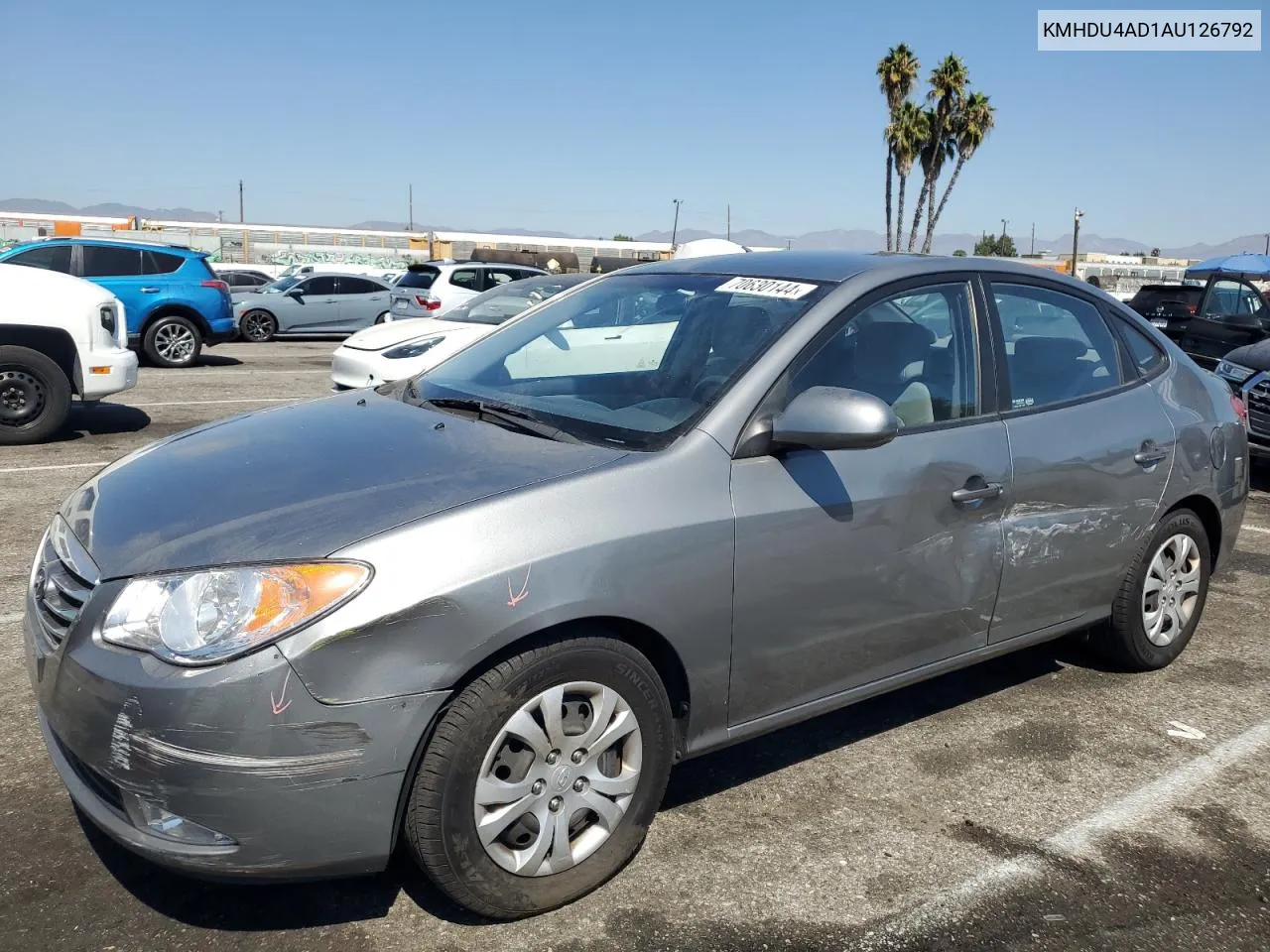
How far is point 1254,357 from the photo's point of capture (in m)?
8.98

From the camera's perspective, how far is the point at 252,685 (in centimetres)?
231

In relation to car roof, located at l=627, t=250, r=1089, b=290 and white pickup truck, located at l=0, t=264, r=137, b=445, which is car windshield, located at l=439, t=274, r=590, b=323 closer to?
white pickup truck, located at l=0, t=264, r=137, b=445

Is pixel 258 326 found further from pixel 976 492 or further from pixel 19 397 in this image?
pixel 976 492

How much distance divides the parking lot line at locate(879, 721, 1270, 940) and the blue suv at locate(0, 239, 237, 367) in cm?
1399

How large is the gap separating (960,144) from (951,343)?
4771 centimetres

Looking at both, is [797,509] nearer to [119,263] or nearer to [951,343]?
[951,343]

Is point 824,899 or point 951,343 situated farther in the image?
point 951,343

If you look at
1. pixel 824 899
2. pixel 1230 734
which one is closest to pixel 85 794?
pixel 824 899

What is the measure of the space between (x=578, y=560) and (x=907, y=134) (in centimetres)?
4808

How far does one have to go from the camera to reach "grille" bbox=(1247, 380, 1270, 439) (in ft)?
27.6

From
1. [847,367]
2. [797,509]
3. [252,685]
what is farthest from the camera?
[847,367]

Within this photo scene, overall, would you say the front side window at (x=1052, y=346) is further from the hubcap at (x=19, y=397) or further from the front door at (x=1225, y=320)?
the front door at (x=1225, y=320)

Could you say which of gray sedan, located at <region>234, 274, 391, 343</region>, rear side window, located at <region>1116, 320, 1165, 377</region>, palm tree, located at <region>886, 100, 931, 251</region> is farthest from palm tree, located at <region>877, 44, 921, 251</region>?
rear side window, located at <region>1116, 320, 1165, 377</region>

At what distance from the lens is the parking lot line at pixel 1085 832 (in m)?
2.82
